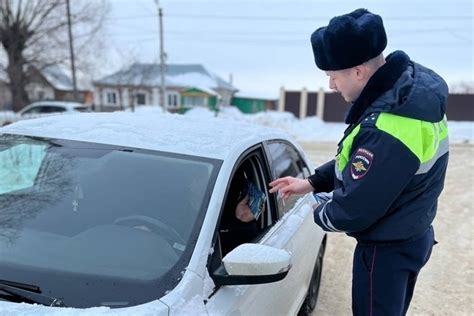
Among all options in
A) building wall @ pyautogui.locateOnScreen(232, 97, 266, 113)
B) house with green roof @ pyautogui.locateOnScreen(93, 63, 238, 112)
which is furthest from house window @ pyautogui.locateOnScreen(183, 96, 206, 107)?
building wall @ pyautogui.locateOnScreen(232, 97, 266, 113)

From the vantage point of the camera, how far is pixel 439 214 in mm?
6613

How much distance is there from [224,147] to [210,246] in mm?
625

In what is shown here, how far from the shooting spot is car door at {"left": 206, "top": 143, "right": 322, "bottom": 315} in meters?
1.93

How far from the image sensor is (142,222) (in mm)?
2154

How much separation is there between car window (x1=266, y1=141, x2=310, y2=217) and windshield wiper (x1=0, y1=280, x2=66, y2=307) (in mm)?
1458

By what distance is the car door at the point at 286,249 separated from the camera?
6.34 ft

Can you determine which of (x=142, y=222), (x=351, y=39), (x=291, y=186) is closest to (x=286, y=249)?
(x=291, y=186)

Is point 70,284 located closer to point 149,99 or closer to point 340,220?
point 340,220

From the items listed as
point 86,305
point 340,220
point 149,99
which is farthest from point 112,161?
point 149,99

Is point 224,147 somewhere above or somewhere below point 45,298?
above

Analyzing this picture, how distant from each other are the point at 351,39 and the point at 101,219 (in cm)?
130

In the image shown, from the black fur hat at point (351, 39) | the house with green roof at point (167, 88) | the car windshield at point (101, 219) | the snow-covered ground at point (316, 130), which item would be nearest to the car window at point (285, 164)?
the car windshield at point (101, 219)

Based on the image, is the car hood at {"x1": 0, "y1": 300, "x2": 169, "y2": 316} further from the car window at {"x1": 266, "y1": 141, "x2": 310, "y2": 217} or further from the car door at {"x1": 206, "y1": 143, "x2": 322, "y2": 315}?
the car window at {"x1": 266, "y1": 141, "x2": 310, "y2": 217}

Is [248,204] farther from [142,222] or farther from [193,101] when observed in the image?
[193,101]
